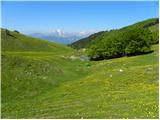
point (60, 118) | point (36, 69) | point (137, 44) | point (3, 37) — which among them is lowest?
point (60, 118)

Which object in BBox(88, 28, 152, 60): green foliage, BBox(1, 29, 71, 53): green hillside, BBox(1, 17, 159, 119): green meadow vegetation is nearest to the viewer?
BBox(1, 17, 159, 119): green meadow vegetation

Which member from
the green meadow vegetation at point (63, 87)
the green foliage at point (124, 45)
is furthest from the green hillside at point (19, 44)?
the green meadow vegetation at point (63, 87)

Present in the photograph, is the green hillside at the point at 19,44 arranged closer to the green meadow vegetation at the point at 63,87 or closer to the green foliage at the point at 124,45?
the green foliage at the point at 124,45

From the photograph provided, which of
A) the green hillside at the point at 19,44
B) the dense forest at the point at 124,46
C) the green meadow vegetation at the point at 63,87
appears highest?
the green hillside at the point at 19,44

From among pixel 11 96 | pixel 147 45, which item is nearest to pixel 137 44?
pixel 147 45

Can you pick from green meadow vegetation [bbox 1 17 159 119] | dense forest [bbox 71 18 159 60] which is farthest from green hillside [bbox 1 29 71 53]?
green meadow vegetation [bbox 1 17 159 119]

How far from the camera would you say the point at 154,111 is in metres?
28.2

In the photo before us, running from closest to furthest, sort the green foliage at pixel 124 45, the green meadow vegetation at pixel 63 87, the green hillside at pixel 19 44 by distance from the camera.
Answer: the green meadow vegetation at pixel 63 87
the green foliage at pixel 124 45
the green hillside at pixel 19 44

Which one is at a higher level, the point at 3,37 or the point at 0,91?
the point at 3,37

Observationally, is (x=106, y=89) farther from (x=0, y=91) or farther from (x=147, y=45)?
(x=147, y=45)

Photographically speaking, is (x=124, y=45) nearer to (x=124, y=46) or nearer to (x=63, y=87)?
(x=124, y=46)

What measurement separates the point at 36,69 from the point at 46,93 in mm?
20882

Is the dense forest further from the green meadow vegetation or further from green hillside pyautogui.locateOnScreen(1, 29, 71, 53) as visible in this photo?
green hillside pyautogui.locateOnScreen(1, 29, 71, 53)

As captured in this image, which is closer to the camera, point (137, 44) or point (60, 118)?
point (60, 118)
